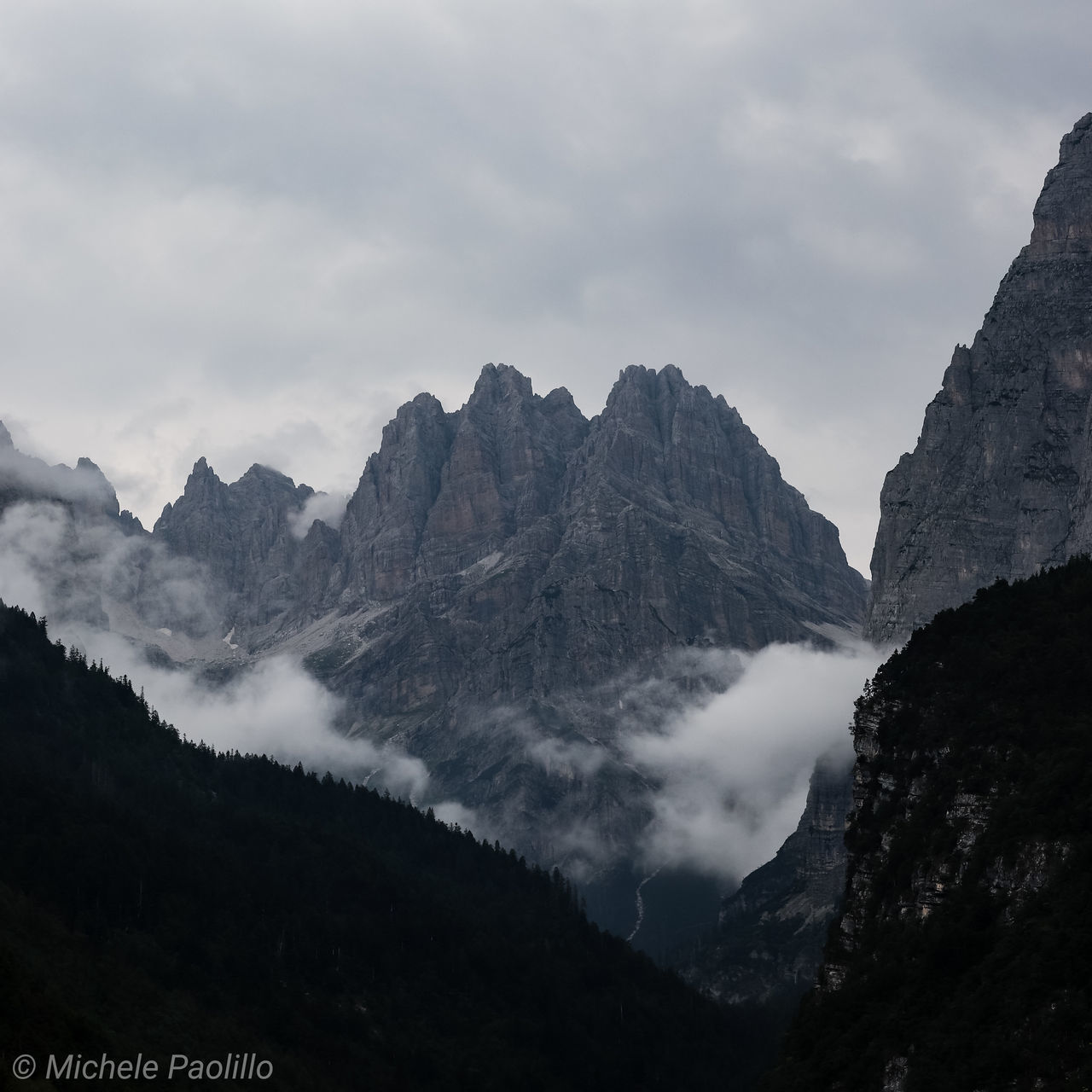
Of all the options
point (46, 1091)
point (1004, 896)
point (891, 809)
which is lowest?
point (46, 1091)

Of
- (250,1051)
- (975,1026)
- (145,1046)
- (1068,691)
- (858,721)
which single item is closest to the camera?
(975,1026)

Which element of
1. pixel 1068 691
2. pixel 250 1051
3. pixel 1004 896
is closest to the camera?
pixel 1004 896

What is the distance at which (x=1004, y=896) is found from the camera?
107625mm

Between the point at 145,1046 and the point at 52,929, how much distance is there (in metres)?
28.7

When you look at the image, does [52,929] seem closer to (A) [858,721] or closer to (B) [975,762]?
(A) [858,721]

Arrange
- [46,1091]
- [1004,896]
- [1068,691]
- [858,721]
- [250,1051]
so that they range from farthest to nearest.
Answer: [250,1051] → [858,721] → [1068,691] → [46,1091] → [1004,896]

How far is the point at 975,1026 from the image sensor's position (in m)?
98.6

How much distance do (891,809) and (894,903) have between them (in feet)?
37.8

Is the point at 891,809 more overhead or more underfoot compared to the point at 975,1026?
more overhead

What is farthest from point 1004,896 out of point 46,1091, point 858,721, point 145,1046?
point 145,1046

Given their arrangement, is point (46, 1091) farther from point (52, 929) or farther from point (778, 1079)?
point (52, 929)

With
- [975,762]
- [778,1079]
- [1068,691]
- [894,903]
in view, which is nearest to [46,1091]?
[778,1079]

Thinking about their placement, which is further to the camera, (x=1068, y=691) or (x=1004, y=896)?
(x=1068, y=691)

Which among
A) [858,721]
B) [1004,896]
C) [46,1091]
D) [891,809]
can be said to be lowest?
[46,1091]
